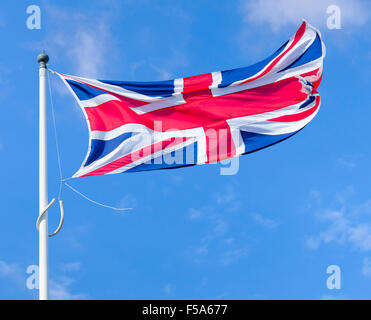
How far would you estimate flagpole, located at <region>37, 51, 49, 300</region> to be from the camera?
1602cm

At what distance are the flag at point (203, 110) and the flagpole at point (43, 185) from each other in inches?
53.1

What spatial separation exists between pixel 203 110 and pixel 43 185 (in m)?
5.91

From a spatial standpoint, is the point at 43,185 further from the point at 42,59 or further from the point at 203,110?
the point at 203,110

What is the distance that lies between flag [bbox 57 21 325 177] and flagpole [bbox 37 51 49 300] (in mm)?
1349

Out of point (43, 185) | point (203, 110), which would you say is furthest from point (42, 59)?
point (203, 110)

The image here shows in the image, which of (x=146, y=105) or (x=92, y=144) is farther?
(x=146, y=105)

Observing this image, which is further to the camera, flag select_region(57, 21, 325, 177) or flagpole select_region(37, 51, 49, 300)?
flag select_region(57, 21, 325, 177)

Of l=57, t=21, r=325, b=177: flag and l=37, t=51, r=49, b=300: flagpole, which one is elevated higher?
l=57, t=21, r=325, b=177: flag

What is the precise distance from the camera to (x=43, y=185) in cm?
1673

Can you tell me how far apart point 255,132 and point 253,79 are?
5.45 ft
